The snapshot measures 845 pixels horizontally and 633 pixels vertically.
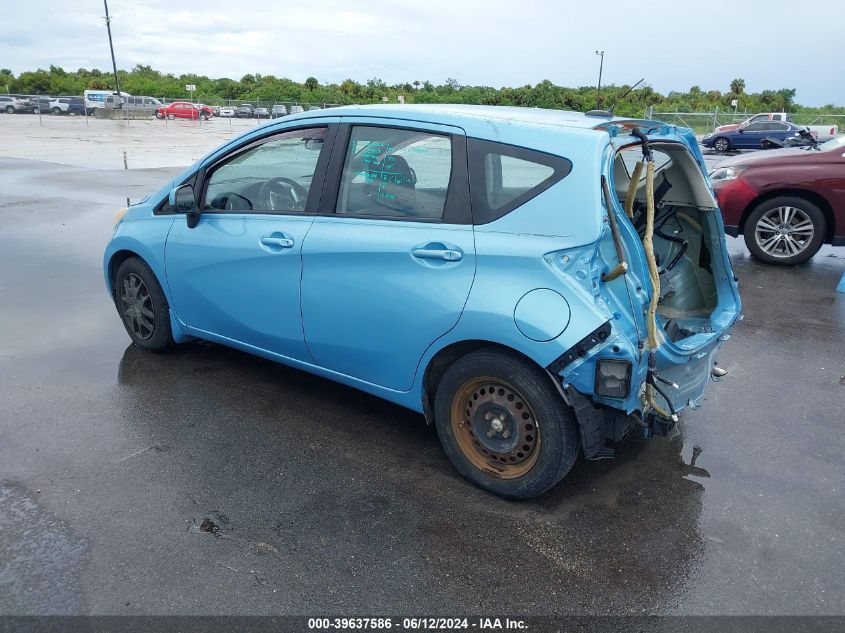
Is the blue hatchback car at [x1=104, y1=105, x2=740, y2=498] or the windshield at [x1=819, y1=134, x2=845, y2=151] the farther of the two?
the windshield at [x1=819, y1=134, x2=845, y2=151]

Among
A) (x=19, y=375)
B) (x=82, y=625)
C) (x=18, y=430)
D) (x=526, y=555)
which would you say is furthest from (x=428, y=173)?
(x=19, y=375)

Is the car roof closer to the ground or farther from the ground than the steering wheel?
farther from the ground

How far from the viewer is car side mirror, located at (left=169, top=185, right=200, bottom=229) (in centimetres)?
439

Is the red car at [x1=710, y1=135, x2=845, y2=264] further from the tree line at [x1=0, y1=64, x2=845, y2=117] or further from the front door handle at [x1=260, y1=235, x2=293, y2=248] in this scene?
the tree line at [x1=0, y1=64, x2=845, y2=117]

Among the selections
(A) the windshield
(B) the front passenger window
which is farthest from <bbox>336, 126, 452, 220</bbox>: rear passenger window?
Result: (A) the windshield

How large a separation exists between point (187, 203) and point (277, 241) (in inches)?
33.2

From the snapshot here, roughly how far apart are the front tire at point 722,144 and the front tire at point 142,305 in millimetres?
30297

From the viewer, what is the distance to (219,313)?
442cm

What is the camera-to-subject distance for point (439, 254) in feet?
10.9

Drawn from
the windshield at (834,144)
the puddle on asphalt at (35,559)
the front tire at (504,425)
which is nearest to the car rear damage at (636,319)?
the front tire at (504,425)

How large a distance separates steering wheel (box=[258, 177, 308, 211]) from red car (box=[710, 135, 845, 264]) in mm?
6014

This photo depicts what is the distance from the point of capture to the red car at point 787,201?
7891 millimetres

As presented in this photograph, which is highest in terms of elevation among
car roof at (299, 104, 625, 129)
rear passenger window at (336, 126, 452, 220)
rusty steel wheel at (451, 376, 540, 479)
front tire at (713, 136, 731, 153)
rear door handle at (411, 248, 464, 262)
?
car roof at (299, 104, 625, 129)

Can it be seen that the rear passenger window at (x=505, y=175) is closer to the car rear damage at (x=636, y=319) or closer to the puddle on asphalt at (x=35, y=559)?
the car rear damage at (x=636, y=319)
